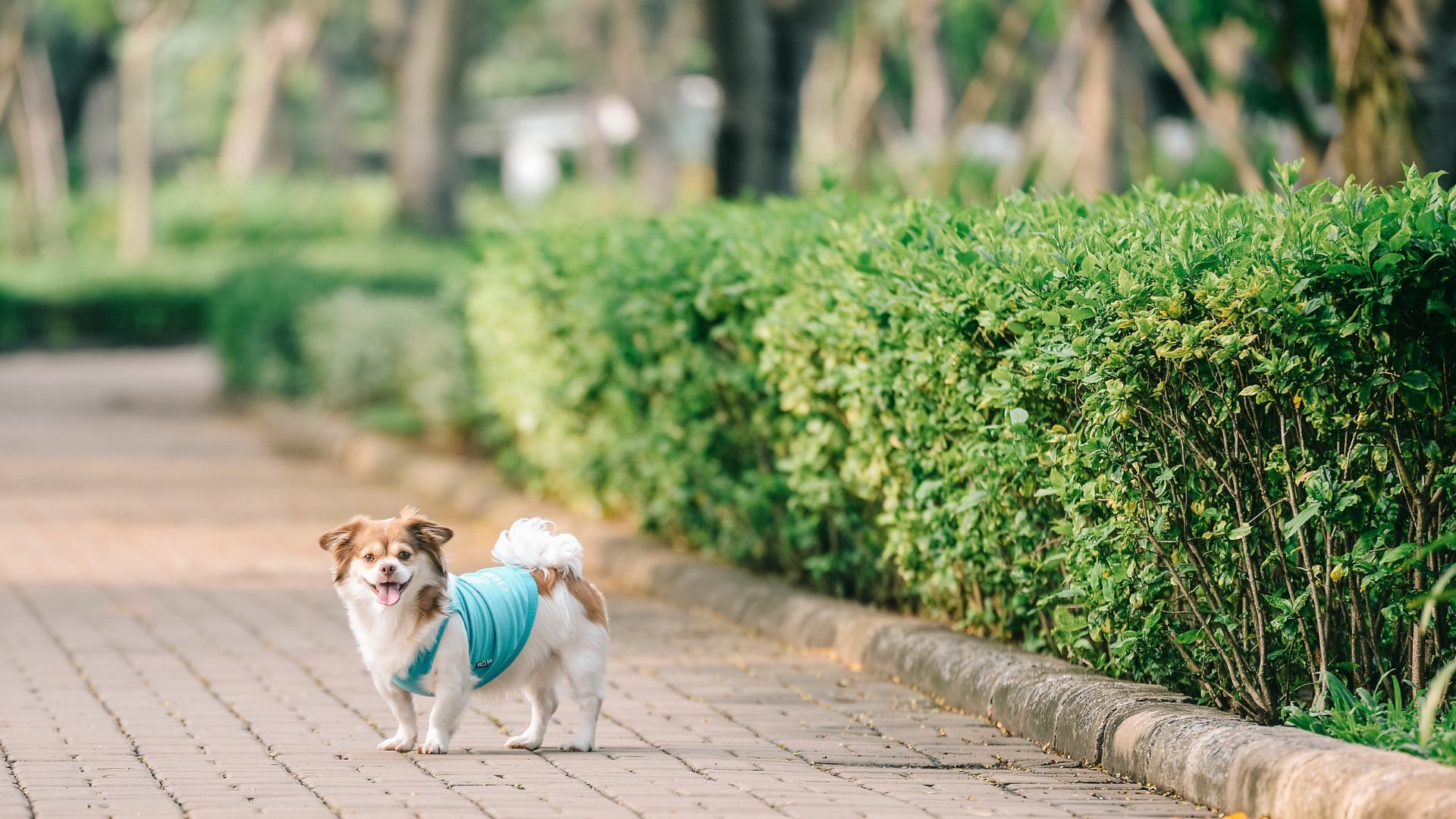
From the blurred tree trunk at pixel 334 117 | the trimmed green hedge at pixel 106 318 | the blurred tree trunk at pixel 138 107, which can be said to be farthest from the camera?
the blurred tree trunk at pixel 334 117

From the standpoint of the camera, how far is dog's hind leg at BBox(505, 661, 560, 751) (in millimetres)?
5738

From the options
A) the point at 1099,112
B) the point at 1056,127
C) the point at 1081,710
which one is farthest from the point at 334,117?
the point at 1081,710

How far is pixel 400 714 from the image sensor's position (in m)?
5.58

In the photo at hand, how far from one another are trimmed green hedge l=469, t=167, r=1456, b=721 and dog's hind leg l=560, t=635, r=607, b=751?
1539 millimetres

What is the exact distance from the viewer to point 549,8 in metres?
51.0

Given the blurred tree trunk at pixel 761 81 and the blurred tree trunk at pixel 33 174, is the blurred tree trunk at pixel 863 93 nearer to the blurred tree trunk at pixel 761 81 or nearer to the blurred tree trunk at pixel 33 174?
the blurred tree trunk at pixel 761 81

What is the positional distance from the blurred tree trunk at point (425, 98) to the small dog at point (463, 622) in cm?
2149

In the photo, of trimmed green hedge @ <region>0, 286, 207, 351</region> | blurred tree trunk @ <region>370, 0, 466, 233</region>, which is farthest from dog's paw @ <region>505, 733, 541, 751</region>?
trimmed green hedge @ <region>0, 286, 207, 351</region>

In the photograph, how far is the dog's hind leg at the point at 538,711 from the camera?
574 cm

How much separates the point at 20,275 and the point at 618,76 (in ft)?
53.8

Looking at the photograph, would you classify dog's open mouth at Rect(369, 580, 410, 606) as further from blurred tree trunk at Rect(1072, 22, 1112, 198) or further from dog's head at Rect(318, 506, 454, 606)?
blurred tree trunk at Rect(1072, 22, 1112, 198)

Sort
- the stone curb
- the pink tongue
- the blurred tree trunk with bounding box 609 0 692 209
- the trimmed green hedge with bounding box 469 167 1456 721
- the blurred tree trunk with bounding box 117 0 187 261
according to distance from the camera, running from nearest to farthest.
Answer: the stone curb, the trimmed green hedge with bounding box 469 167 1456 721, the pink tongue, the blurred tree trunk with bounding box 117 0 187 261, the blurred tree trunk with bounding box 609 0 692 209

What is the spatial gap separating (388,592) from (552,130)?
199 feet

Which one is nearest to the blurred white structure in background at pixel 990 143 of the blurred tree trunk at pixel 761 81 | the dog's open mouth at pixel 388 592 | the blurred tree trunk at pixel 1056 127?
the blurred tree trunk at pixel 1056 127
